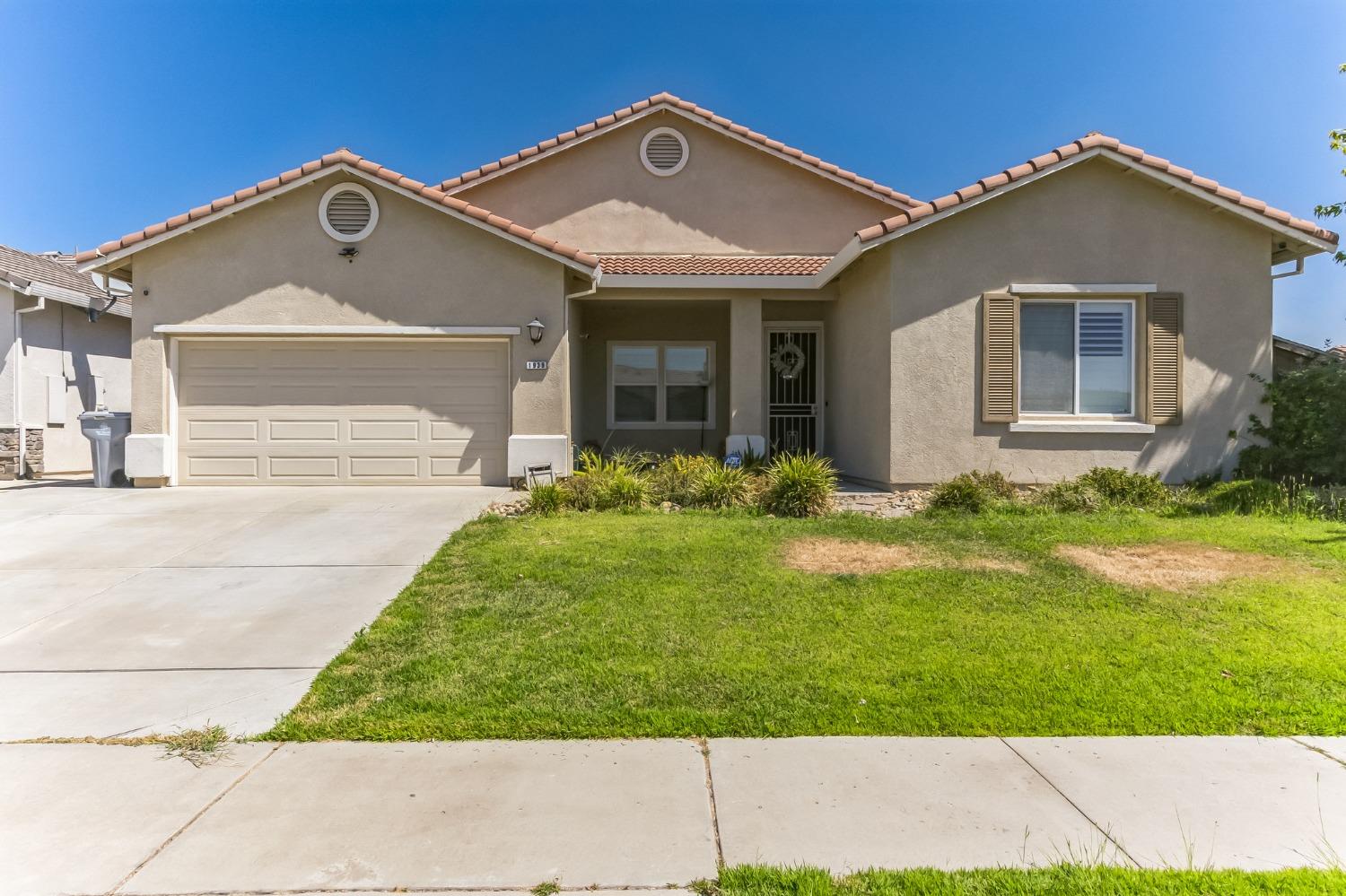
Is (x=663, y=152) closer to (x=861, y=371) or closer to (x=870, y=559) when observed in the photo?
(x=861, y=371)

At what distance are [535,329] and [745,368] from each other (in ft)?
12.0

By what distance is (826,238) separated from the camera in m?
15.3

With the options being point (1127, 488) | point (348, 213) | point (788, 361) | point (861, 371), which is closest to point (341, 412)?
point (348, 213)

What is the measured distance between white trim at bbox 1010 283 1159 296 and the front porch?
4390 millimetres

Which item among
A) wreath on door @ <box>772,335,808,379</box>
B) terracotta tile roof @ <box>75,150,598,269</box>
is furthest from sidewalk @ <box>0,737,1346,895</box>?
wreath on door @ <box>772,335,808,379</box>

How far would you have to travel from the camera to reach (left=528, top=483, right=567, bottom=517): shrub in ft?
31.1

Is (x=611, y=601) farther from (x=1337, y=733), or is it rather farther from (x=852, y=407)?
(x=852, y=407)

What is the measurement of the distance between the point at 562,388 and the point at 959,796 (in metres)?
9.19

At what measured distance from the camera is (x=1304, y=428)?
1006cm

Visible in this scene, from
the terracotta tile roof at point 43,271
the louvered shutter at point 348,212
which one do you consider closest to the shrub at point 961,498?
the louvered shutter at point 348,212

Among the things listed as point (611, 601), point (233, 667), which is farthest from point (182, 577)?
point (611, 601)

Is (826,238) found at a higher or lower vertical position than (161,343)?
higher

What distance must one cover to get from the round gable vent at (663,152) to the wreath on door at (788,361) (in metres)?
4.20

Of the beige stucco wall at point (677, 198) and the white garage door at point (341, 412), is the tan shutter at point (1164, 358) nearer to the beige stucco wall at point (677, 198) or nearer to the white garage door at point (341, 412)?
the beige stucco wall at point (677, 198)
